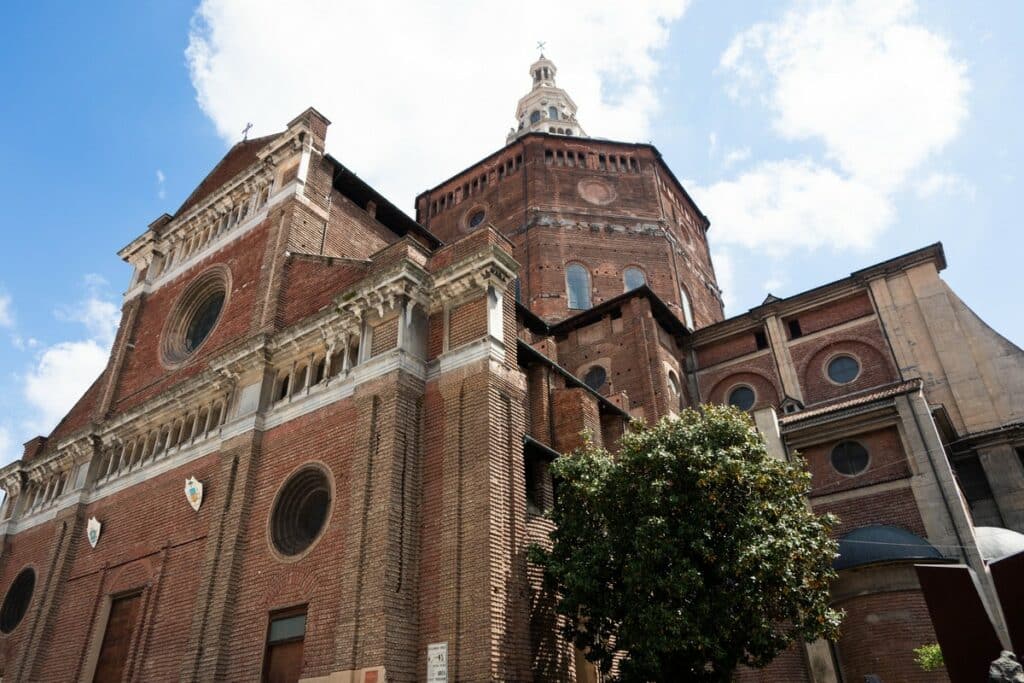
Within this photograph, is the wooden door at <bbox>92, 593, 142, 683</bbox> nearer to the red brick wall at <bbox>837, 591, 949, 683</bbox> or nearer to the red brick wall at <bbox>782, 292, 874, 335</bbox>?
the red brick wall at <bbox>837, 591, 949, 683</bbox>

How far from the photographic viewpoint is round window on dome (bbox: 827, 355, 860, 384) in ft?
90.6

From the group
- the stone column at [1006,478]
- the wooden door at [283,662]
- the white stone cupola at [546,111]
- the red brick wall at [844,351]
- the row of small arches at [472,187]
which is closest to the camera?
the wooden door at [283,662]

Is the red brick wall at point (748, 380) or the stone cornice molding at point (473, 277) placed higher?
the red brick wall at point (748, 380)

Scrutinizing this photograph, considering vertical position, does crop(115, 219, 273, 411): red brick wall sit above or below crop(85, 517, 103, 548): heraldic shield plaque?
above

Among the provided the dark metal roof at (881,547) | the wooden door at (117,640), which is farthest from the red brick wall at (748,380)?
the wooden door at (117,640)

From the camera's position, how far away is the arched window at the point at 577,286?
3419 cm

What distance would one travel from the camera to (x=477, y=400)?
14180mm

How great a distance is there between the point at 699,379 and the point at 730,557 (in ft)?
62.9

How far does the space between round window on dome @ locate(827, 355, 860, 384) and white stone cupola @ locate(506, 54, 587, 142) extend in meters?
25.4

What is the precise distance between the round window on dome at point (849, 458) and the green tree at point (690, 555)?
28.2ft

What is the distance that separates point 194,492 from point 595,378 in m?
16.3

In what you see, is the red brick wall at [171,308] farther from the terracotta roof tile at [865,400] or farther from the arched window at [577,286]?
the terracotta roof tile at [865,400]

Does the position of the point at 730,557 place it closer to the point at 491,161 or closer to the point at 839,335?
the point at 839,335

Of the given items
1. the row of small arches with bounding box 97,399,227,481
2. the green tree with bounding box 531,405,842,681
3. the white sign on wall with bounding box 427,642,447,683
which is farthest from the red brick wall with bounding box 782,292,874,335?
the white sign on wall with bounding box 427,642,447,683
